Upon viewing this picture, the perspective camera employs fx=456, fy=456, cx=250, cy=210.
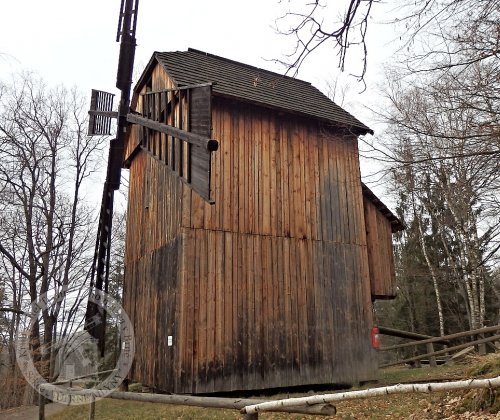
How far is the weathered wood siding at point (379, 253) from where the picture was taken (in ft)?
45.3

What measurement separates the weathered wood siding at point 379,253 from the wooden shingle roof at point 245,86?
2.68 metres

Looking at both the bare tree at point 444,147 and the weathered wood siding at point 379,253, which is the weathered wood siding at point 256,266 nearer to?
the weathered wood siding at point 379,253

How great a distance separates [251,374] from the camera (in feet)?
34.3

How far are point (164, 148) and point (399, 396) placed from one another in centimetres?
654

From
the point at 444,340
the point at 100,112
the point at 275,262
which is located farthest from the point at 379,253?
the point at 100,112

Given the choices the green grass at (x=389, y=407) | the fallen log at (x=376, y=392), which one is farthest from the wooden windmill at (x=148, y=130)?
the fallen log at (x=376, y=392)

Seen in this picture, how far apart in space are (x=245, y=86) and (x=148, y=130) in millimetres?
3248

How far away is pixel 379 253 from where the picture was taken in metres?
14.1

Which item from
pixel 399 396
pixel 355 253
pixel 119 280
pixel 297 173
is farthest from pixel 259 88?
pixel 119 280

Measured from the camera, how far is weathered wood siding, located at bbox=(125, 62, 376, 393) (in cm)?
1024

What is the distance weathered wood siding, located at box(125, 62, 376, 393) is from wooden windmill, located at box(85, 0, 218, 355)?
43.8 inches

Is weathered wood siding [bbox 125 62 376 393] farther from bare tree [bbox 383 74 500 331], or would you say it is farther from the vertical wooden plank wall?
bare tree [bbox 383 74 500 331]

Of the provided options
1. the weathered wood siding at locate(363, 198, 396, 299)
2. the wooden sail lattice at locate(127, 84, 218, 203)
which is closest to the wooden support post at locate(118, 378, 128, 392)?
the wooden sail lattice at locate(127, 84, 218, 203)

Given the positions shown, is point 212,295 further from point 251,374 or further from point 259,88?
point 259,88
